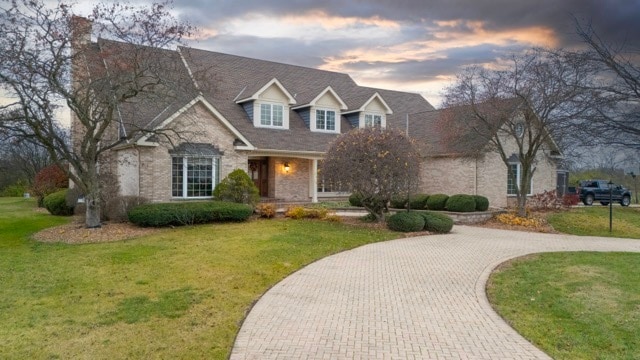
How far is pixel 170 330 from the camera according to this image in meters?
6.36

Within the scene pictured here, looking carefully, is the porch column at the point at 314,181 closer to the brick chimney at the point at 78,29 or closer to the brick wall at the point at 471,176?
the brick wall at the point at 471,176

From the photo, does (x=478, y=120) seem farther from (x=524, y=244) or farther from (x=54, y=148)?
(x=54, y=148)

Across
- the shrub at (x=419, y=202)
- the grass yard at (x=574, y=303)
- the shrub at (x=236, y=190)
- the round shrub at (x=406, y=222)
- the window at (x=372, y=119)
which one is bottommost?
the grass yard at (x=574, y=303)

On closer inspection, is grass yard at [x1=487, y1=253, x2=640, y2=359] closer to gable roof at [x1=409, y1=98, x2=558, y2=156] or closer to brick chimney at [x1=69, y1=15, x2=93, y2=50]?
gable roof at [x1=409, y1=98, x2=558, y2=156]

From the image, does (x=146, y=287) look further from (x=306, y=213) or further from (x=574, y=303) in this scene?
(x=306, y=213)

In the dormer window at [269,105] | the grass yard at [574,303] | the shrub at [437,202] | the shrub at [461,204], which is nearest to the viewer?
the grass yard at [574,303]

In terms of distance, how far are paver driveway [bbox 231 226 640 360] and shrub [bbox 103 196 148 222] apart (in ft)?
29.6

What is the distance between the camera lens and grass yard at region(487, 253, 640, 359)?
6102mm

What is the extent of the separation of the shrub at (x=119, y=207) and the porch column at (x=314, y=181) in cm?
1015

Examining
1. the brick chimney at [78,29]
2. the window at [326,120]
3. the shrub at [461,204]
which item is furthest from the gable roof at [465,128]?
the brick chimney at [78,29]

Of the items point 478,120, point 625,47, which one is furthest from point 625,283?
point 478,120

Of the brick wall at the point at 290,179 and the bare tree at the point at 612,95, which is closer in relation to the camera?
the bare tree at the point at 612,95

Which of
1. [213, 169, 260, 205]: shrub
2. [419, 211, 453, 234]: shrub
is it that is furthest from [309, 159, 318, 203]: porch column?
[419, 211, 453, 234]: shrub

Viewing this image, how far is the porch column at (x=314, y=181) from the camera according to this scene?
24750 mm
